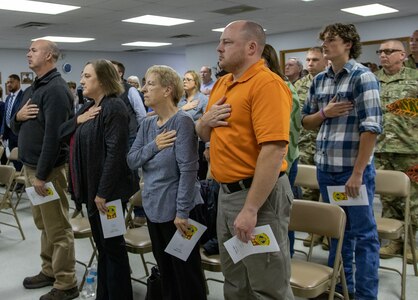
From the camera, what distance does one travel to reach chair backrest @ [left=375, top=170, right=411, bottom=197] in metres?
2.67

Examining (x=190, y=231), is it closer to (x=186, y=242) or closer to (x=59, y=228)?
(x=186, y=242)

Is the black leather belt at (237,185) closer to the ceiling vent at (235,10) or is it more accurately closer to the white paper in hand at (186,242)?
the white paper in hand at (186,242)

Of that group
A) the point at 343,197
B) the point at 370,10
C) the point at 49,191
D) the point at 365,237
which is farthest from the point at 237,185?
the point at 370,10

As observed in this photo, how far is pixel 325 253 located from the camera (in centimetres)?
336

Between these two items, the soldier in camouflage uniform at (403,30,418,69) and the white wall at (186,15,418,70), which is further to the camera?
the white wall at (186,15,418,70)

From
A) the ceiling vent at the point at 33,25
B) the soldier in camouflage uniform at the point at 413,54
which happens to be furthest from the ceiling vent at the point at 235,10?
the soldier in camouflage uniform at the point at 413,54

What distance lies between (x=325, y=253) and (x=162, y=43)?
9246mm

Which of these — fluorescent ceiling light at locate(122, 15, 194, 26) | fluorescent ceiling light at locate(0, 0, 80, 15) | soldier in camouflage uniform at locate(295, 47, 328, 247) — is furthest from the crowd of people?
fluorescent ceiling light at locate(122, 15, 194, 26)

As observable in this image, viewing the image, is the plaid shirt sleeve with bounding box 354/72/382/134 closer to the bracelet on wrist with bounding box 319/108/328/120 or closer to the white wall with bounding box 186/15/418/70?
the bracelet on wrist with bounding box 319/108/328/120

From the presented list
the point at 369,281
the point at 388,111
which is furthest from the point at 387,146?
the point at 369,281

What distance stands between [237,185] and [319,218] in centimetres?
72

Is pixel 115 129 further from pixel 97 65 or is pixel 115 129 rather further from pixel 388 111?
pixel 388 111

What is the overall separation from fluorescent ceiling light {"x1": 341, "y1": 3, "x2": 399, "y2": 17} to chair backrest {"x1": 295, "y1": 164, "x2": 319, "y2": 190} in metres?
5.05

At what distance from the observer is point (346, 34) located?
86.6 inches
